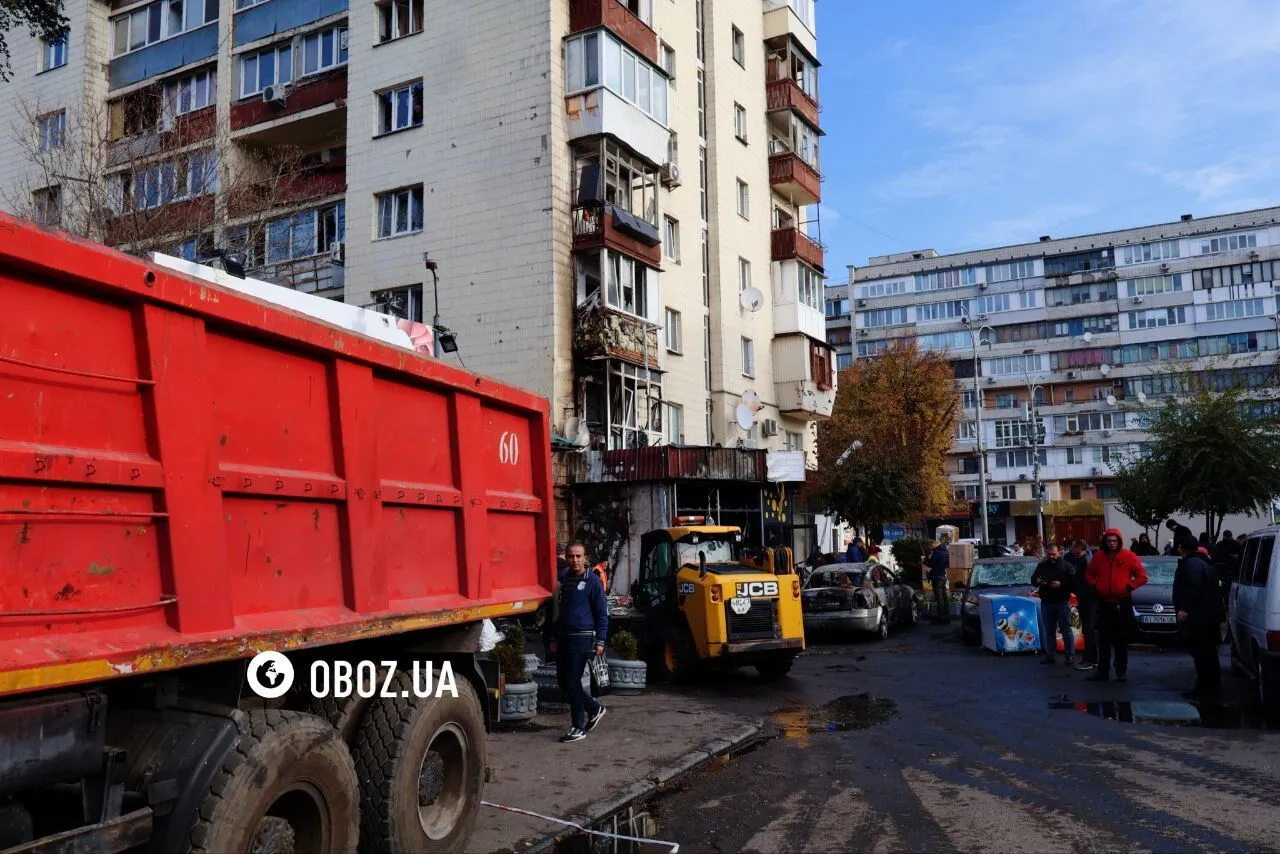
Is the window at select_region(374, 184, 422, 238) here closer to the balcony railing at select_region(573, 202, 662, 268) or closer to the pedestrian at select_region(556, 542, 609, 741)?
the balcony railing at select_region(573, 202, 662, 268)

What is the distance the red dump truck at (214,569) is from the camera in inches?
132

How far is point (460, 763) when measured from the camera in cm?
601

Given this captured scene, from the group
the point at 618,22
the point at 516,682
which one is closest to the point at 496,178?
the point at 618,22

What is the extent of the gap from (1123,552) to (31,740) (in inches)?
515

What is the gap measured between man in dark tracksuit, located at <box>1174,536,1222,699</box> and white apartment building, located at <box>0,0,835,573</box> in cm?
1227

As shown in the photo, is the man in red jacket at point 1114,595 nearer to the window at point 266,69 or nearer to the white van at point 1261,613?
the white van at point 1261,613

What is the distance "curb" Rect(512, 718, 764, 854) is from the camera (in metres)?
6.38

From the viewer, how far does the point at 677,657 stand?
14.1 meters

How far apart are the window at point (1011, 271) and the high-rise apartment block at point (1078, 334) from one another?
0.34 feet

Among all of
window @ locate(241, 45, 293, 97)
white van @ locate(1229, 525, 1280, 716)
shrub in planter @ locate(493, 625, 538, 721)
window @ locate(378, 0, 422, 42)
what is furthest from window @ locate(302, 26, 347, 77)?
white van @ locate(1229, 525, 1280, 716)

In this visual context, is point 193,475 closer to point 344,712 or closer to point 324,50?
point 344,712

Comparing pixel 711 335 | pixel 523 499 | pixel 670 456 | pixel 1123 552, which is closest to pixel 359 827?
pixel 523 499

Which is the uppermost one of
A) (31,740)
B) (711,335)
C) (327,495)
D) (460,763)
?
(711,335)

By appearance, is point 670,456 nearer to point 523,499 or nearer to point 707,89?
point 707,89
